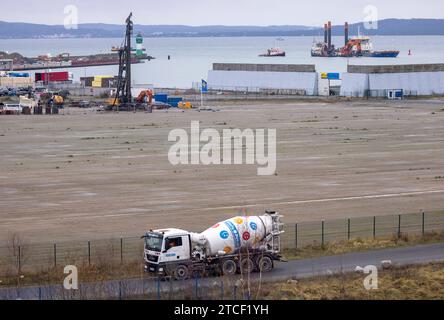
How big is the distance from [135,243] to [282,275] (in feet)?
23.9

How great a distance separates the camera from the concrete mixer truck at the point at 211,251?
32562mm

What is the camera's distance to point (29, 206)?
48562mm

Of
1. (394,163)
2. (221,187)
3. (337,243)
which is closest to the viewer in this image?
(337,243)

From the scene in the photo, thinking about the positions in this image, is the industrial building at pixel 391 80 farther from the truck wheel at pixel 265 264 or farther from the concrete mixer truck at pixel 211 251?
the concrete mixer truck at pixel 211 251

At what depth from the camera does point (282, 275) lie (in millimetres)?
33344

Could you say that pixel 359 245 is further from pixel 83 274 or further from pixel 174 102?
pixel 174 102

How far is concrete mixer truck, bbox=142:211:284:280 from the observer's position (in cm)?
3256

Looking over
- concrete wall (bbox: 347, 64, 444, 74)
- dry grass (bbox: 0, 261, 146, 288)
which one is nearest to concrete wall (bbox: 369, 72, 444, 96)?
concrete wall (bbox: 347, 64, 444, 74)

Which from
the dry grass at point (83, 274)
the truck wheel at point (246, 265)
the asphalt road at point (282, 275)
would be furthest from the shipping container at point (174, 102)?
the truck wheel at point (246, 265)

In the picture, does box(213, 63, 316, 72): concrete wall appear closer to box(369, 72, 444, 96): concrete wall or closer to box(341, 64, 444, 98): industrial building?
box(341, 64, 444, 98): industrial building

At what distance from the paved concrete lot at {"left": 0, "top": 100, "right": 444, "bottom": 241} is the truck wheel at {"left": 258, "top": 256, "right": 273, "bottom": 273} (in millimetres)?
8684
